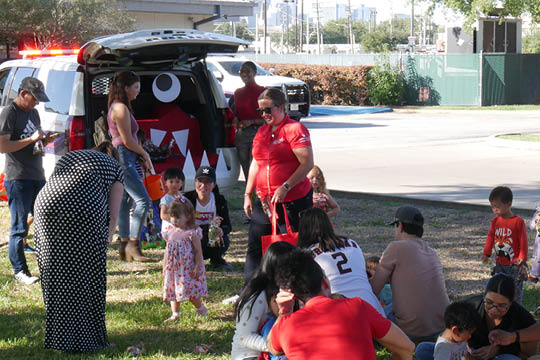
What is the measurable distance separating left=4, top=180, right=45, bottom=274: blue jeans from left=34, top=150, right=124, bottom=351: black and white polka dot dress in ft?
6.31

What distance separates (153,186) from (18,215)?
5.06 feet

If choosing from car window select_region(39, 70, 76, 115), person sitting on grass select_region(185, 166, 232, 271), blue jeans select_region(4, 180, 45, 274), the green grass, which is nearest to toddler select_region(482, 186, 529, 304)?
person sitting on grass select_region(185, 166, 232, 271)

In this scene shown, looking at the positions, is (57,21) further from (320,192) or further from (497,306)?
(497,306)

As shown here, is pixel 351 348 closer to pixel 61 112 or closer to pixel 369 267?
pixel 369 267

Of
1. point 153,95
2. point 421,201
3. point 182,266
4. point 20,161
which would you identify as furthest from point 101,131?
point 421,201

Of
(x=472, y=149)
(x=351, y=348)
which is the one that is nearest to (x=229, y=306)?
(x=351, y=348)

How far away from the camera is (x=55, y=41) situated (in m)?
26.2

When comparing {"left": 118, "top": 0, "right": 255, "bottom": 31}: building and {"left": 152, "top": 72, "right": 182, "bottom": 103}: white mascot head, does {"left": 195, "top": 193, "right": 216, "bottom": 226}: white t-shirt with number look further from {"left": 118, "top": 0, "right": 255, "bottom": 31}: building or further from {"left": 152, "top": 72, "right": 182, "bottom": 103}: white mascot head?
{"left": 118, "top": 0, "right": 255, "bottom": 31}: building

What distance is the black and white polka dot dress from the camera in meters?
5.03

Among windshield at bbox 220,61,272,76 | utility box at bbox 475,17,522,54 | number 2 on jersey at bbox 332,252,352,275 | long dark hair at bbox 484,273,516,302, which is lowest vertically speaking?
long dark hair at bbox 484,273,516,302

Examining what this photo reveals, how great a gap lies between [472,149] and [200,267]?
12.4m

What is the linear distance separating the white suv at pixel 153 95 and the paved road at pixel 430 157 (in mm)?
3423

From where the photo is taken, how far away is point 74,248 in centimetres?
504

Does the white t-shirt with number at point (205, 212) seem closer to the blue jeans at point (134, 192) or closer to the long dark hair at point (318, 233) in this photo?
the blue jeans at point (134, 192)
